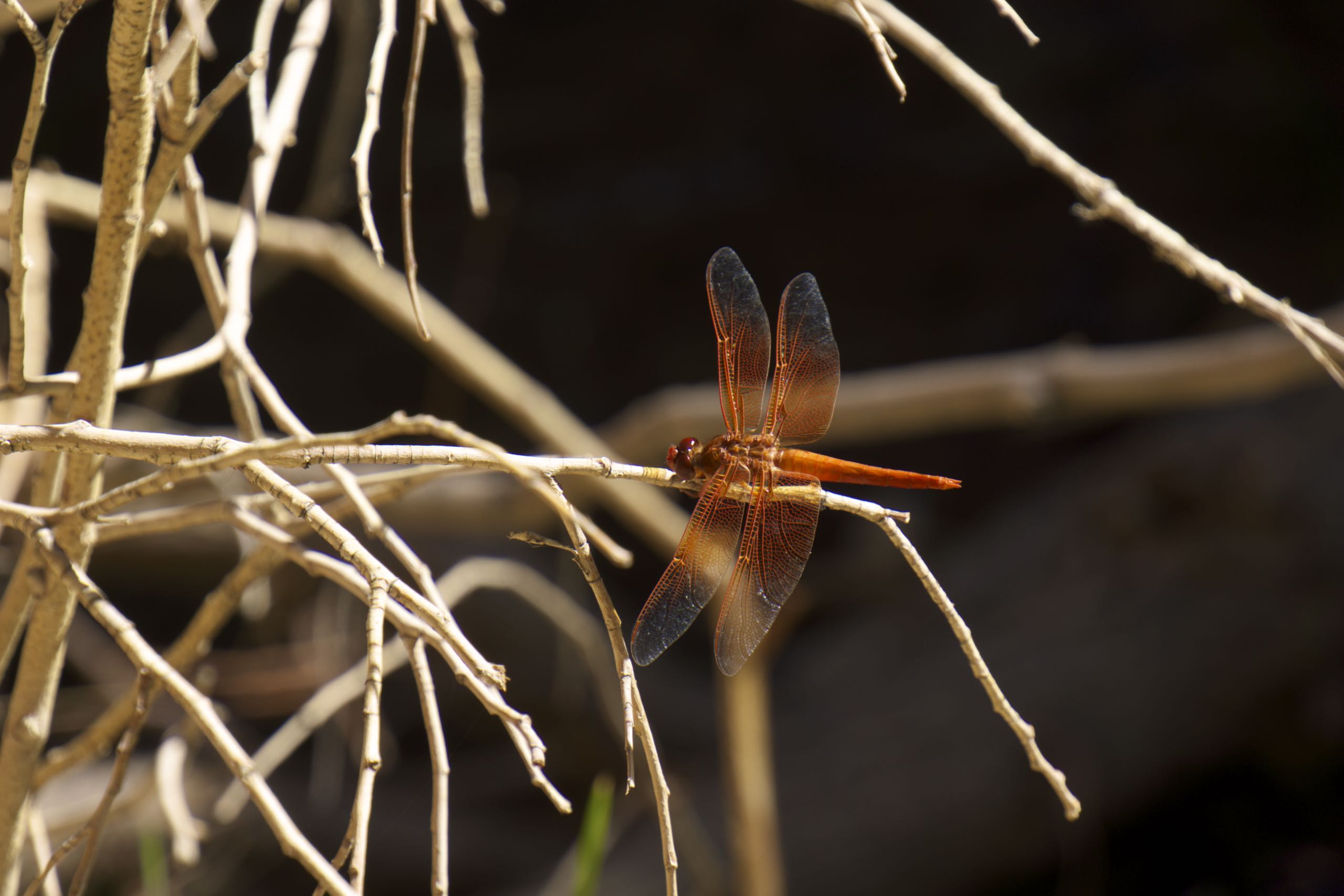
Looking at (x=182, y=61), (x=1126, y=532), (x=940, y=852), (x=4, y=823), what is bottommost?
(x=940, y=852)

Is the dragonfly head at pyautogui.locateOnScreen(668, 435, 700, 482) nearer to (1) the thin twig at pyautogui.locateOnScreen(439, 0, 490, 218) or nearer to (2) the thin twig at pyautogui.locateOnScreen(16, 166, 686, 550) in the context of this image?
(1) the thin twig at pyautogui.locateOnScreen(439, 0, 490, 218)

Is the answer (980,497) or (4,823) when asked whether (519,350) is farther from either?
(4,823)

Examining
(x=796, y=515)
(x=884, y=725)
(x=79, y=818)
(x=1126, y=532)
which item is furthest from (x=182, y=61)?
(x=1126, y=532)

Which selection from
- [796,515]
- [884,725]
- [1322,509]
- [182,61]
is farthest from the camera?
[884,725]

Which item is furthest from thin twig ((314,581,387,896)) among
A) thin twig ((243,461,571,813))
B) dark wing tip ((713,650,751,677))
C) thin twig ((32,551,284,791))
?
dark wing tip ((713,650,751,677))

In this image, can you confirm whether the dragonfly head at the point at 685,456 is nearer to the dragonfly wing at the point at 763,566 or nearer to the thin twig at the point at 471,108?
the dragonfly wing at the point at 763,566

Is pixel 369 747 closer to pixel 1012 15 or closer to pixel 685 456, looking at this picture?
pixel 1012 15
